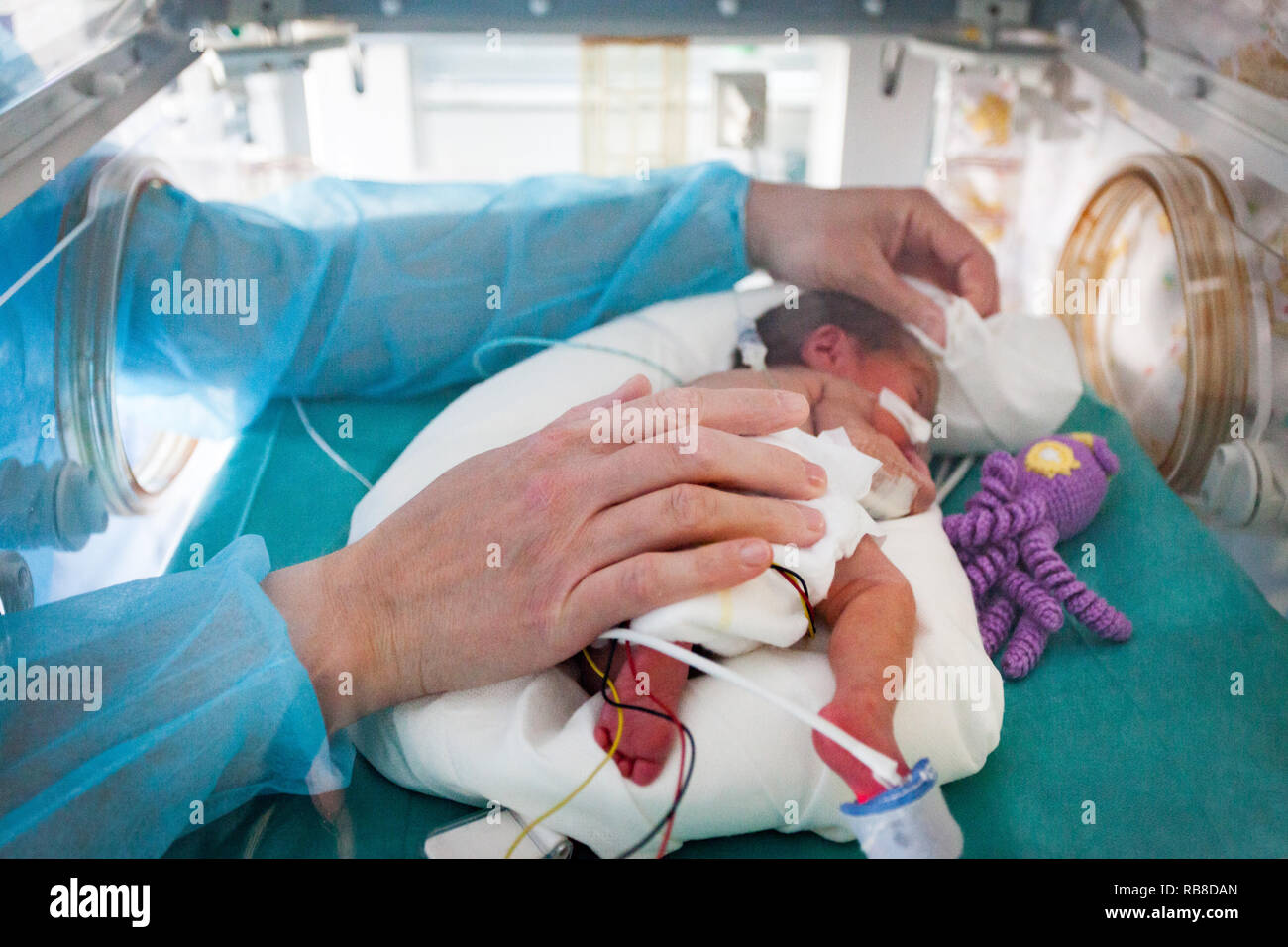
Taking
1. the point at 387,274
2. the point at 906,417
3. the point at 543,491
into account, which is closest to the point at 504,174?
the point at 387,274

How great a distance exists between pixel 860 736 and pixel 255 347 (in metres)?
0.95

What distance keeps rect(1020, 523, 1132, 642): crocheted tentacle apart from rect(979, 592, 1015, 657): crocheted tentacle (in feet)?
0.16

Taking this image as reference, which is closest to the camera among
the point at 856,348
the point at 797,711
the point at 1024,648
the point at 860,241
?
the point at 797,711

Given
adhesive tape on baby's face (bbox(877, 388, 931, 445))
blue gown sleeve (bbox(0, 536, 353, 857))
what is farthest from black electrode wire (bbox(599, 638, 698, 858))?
adhesive tape on baby's face (bbox(877, 388, 931, 445))

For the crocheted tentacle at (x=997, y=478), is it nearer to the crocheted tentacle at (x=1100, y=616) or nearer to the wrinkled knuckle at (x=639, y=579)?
the crocheted tentacle at (x=1100, y=616)

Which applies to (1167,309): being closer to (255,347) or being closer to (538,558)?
(538,558)

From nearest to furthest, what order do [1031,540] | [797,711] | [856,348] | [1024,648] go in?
[797,711] → [1024,648] → [1031,540] → [856,348]

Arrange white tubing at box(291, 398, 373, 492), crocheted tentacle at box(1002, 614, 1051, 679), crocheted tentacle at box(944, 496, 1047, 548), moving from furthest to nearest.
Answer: white tubing at box(291, 398, 373, 492)
crocheted tentacle at box(944, 496, 1047, 548)
crocheted tentacle at box(1002, 614, 1051, 679)

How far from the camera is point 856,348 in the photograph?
1.31m

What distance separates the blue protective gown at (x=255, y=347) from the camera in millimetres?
712

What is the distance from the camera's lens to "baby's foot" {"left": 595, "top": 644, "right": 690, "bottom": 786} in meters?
0.75

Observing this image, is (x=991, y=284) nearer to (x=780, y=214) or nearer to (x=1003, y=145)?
(x=780, y=214)

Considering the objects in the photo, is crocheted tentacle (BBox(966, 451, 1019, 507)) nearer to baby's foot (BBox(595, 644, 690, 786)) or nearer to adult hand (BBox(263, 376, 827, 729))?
adult hand (BBox(263, 376, 827, 729))
